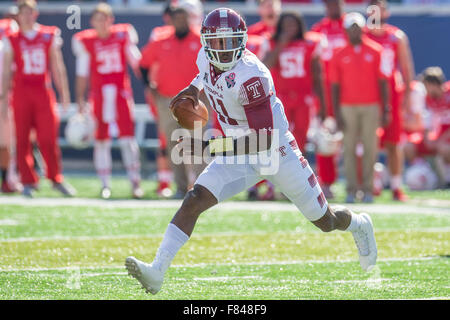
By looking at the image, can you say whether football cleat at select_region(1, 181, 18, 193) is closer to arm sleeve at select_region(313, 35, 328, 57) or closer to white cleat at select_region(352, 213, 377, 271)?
arm sleeve at select_region(313, 35, 328, 57)

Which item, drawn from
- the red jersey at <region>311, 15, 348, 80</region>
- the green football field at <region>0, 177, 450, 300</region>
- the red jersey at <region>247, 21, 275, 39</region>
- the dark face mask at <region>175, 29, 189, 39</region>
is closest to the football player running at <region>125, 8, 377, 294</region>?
the green football field at <region>0, 177, 450, 300</region>

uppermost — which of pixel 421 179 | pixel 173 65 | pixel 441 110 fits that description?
pixel 173 65

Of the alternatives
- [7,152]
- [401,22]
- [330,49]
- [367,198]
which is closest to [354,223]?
[367,198]

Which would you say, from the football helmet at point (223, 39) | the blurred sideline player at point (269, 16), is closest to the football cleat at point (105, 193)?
the blurred sideline player at point (269, 16)

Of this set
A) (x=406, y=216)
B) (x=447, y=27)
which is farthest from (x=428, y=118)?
(x=406, y=216)

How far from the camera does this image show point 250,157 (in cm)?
569

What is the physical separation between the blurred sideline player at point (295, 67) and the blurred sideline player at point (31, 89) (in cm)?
239

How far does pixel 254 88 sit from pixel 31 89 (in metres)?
5.97

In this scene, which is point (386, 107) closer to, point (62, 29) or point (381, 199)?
point (381, 199)

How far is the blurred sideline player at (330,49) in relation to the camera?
36.7 feet

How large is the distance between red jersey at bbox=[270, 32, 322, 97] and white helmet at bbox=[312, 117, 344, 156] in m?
0.59

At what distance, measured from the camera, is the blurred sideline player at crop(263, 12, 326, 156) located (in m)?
10.7

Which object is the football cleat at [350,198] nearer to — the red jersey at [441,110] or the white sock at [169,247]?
the red jersey at [441,110]

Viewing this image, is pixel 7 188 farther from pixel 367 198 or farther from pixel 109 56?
pixel 367 198
